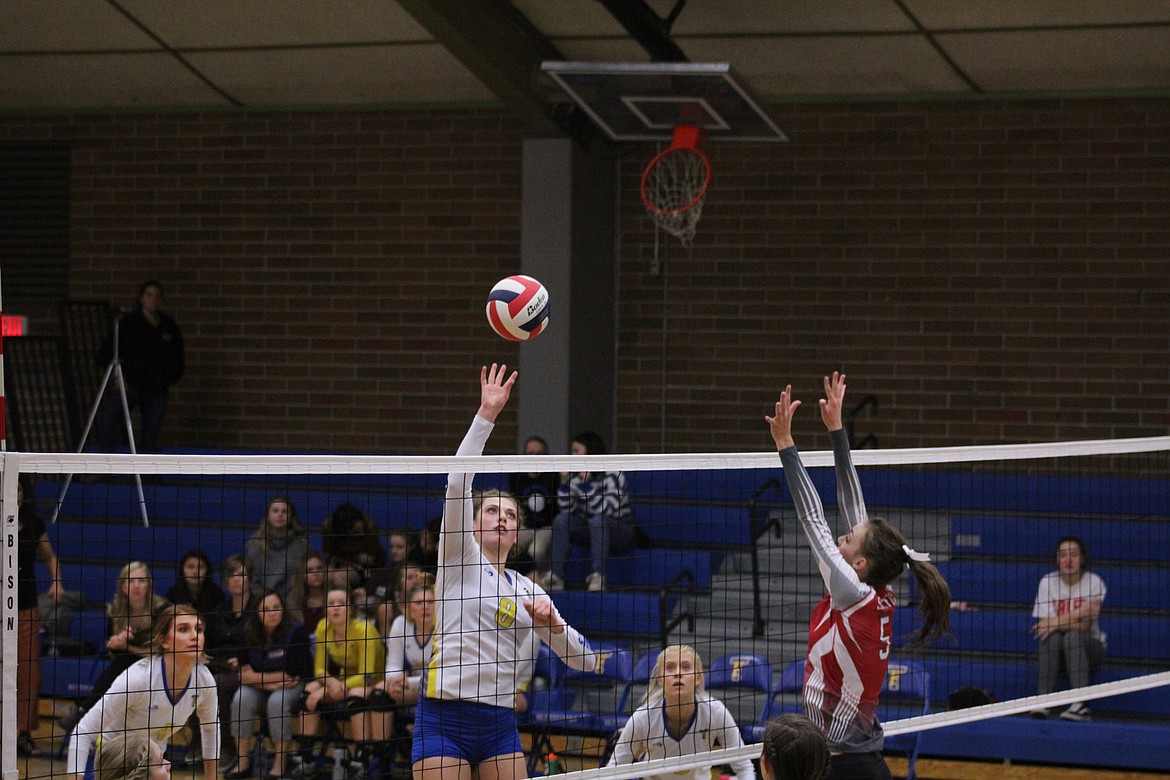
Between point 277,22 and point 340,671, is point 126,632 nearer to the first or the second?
point 340,671

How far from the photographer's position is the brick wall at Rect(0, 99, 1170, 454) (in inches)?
424

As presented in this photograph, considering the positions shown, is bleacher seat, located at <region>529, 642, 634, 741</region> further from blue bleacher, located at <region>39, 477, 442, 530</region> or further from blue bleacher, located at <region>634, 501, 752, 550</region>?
blue bleacher, located at <region>39, 477, 442, 530</region>

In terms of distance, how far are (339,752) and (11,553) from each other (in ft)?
13.2

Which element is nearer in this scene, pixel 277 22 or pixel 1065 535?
pixel 1065 535

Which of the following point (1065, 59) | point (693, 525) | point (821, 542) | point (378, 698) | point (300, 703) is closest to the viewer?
point (821, 542)

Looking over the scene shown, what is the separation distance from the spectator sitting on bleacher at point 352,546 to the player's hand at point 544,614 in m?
3.18

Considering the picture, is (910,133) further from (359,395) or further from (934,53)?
(359,395)

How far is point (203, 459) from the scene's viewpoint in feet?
14.4

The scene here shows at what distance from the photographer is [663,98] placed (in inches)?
343

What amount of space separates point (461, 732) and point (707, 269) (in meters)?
6.96

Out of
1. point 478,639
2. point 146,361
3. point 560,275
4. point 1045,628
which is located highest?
point 560,275

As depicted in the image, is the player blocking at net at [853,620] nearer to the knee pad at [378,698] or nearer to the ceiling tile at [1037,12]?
the knee pad at [378,698]

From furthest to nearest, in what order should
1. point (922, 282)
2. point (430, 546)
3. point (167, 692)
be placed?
point (922, 282) → point (430, 546) → point (167, 692)

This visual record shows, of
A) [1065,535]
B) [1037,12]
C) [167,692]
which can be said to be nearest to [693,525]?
[1065,535]
